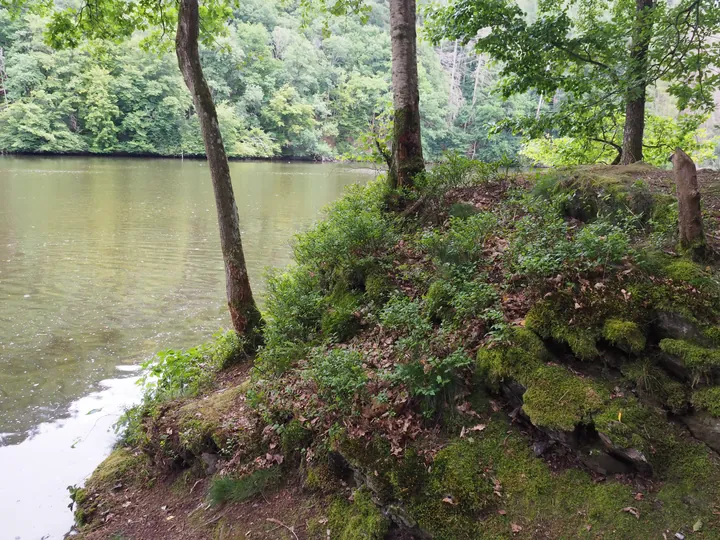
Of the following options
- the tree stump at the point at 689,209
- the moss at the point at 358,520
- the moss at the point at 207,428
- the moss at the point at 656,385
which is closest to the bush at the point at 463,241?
the tree stump at the point at 689,209

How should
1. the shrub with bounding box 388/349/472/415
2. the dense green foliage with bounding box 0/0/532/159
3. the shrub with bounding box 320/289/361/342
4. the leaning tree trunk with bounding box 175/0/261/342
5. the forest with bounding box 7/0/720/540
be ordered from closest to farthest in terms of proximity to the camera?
the forest with bounding box 7/0/720/540, the shrub with bounding box 388/349/472/415, the shrub with bounding box 320/289/361/342, the leaning tree trunk with bounding box 175/0/261/342, the dense green foliage with bounding box 0/0/532/159

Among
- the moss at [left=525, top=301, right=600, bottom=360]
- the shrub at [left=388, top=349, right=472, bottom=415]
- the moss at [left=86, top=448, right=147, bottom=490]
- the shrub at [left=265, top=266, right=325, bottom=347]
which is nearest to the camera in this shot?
the moss at [left=525, top=301, right=600, bottom=360]

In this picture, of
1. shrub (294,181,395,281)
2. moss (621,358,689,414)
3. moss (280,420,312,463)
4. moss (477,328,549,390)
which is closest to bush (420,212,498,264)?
shrub (294,181,395,281)

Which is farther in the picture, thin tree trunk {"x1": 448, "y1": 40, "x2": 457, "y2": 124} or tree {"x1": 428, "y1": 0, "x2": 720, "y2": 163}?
thin tree trunk {"x1": 448, "y1": 40, "x2": 457, "y2": 124}

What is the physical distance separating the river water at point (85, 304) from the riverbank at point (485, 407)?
2.59 ft

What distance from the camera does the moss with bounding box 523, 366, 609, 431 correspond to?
288 centimetres

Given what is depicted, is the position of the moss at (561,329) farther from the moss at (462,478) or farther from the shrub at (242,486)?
the shrub at (242,486)

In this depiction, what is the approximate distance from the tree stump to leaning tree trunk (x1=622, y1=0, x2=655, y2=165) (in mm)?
3933

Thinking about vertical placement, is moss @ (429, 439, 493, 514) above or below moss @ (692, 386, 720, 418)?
below

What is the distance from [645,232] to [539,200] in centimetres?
125

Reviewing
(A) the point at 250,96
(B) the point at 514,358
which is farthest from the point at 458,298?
(A) the point at 250,96

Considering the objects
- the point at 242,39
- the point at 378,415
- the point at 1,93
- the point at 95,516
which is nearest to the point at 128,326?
the point at 95,516

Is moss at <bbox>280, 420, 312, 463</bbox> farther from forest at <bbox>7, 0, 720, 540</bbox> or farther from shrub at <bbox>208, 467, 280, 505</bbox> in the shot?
shrub at <bbox>208, 467, 280, 505</bbox>

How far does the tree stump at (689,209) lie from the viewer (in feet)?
11.8
